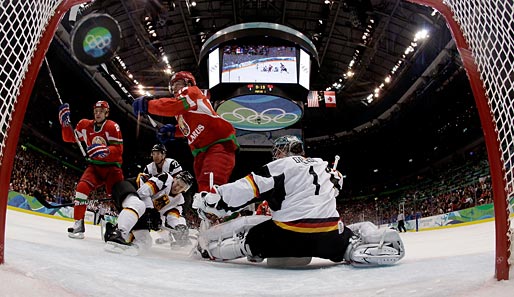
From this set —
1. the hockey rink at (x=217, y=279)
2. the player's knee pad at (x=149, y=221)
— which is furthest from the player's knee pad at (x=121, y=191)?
the hockey rink at (x=217, y=279)

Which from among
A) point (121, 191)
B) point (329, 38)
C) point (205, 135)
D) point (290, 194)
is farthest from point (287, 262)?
point (329, 38)

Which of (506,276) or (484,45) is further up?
(484,45)

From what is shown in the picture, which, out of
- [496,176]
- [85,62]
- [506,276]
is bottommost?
[506,276]

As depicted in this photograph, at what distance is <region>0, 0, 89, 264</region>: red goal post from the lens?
136 centimetres

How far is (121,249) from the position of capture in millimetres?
2316

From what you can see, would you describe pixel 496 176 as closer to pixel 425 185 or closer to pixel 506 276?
pixel 506 276

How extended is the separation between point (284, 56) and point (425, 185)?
8.92 meters

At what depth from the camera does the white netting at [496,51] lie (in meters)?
Answer: 1.43

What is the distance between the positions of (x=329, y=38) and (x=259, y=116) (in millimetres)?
5877

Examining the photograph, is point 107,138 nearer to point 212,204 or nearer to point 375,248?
point 212,204

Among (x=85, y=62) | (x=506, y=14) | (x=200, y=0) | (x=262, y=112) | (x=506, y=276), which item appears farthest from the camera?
(x=200, y=0)

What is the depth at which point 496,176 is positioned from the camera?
1.35 meters

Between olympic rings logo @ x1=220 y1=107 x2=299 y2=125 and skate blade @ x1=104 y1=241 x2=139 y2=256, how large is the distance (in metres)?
8.22

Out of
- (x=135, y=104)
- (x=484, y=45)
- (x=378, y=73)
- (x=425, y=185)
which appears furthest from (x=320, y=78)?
(x=484, y=45)
